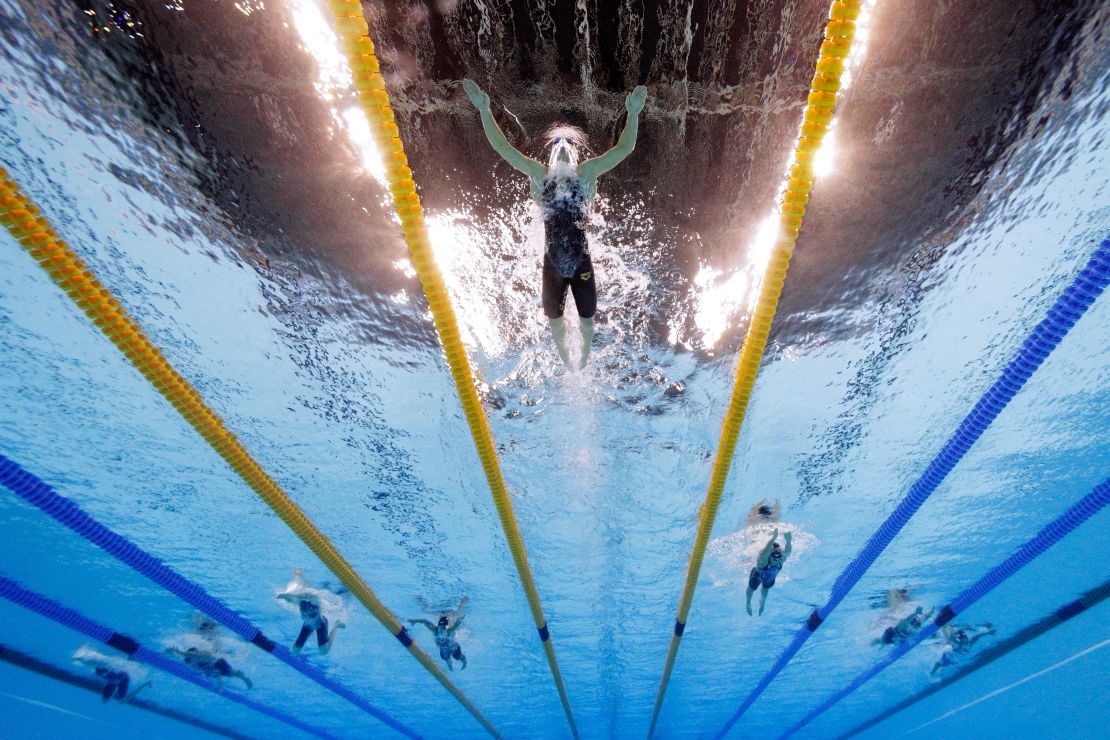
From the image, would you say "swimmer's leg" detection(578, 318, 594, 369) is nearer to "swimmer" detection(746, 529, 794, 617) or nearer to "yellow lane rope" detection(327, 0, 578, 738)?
"yellow lane rope" detection(327, 0, 578, 738)

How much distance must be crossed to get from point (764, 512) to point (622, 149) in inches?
198

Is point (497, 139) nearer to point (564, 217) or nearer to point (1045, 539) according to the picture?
point (564, 217)

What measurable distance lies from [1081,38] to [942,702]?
18854mm

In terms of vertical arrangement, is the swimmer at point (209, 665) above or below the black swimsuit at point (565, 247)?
below

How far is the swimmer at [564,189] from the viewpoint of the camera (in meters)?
2.29

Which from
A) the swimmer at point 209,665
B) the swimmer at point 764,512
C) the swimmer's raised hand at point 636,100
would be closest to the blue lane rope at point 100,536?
the swimmer at point 209,665

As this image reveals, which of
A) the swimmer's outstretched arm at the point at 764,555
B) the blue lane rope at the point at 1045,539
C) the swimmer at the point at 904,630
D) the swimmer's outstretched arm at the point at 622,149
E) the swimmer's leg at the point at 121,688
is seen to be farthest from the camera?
the swimmer's leg at the point at 121,688

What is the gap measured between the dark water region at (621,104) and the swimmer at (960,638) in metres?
9.32

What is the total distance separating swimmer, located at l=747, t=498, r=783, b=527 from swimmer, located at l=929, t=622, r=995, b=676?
5817mm

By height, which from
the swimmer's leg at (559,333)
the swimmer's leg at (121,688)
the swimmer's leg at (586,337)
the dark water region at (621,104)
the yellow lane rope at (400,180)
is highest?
the dark water region at (621,104)

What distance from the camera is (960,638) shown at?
8.73 m

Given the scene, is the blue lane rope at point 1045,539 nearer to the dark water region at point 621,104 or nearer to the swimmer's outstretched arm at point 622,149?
the dark water region at point 621,104

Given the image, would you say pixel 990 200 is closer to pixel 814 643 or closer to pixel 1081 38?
pixel 1081 38

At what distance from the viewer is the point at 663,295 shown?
3.40 meters
